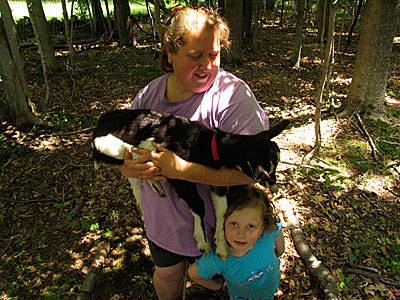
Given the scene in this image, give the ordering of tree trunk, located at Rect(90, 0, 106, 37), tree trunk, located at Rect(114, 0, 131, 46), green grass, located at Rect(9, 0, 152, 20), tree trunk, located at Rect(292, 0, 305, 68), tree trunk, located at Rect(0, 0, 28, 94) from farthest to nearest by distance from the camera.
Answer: green grass, located at Rect(9, 0, 152, 20)
tree trunk, located at Rect(90, 0, 106, 37)
tree trunk, located at Rect(114, 0, 131, 46)
tree trunk, located at Rect(292, 0, 305, 68)
tree trunk, located at Rect(0, 0, 28, 94)

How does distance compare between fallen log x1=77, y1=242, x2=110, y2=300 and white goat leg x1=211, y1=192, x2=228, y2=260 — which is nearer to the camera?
white goat leg x1=211, y1=192, x2=228, y2=260

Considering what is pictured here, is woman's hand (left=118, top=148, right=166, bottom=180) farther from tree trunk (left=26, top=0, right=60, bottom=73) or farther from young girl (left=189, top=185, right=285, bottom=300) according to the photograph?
tree trunk (left=26, top=0, right=60, bottom=73)

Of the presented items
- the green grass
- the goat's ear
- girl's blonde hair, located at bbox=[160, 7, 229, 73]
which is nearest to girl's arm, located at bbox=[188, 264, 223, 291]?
the goat's ear

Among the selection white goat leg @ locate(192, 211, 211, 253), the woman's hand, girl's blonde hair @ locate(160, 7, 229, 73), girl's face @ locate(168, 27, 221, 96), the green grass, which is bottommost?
white goat leg @ locate(192, 211, 211, 253)

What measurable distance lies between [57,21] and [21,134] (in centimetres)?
1332

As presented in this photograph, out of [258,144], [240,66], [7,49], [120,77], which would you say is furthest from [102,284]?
[240,66]

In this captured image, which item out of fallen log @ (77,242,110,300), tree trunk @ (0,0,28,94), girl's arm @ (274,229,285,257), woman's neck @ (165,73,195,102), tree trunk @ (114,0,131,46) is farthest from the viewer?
tree trunk @ (114,0,131,46)

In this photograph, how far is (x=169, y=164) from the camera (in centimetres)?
168

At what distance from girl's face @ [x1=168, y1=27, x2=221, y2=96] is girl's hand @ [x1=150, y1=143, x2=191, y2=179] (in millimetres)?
431

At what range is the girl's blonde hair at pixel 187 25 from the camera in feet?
Answer: 5.16

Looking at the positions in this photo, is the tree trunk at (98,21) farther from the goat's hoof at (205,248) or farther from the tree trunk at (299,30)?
the goat's hoof at (205,248)

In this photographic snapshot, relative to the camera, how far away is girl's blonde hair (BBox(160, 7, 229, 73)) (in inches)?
61.9

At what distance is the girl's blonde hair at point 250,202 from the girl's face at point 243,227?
3cm

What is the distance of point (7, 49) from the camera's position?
4992 millimetres
